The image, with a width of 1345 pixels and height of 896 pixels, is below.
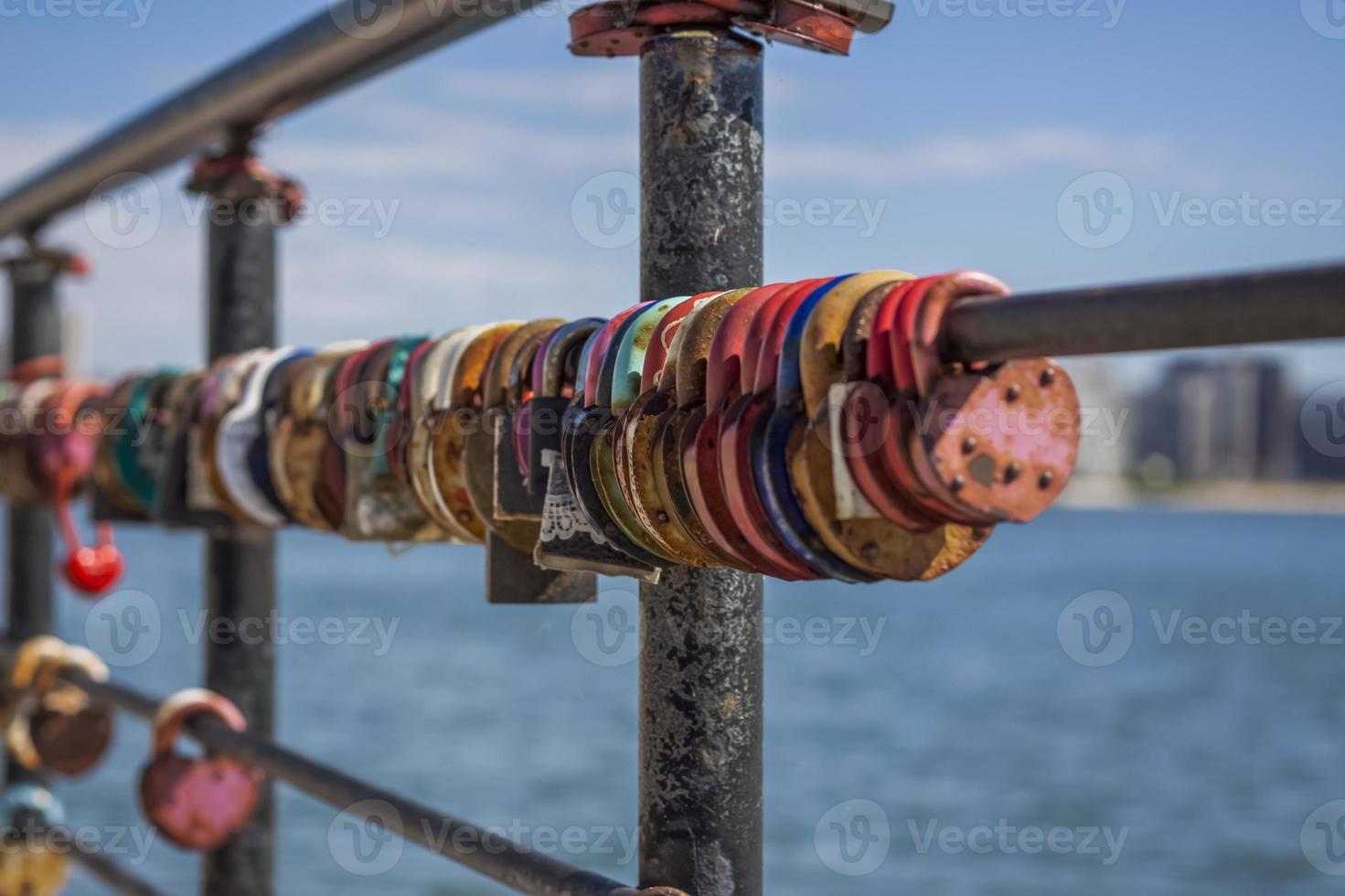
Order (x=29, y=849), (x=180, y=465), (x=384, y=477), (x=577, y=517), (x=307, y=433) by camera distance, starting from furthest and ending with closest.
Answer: (x=29, y=849) → (x=180, y=465) → (x=307, y=433) → (x=384, y=477) → (x=577, y=517)

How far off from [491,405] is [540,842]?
21.3 metres

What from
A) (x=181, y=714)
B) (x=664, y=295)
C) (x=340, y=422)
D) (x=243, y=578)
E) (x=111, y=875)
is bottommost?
(x=111, y=875)

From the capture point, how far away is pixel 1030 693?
4428cm

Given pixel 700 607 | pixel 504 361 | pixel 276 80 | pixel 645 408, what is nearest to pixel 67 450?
pixel 276 80

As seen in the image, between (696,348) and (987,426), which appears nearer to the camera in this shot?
(987,426)

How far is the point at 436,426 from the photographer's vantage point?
166 cm

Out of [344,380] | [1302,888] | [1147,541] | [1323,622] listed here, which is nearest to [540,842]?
[1302,888]

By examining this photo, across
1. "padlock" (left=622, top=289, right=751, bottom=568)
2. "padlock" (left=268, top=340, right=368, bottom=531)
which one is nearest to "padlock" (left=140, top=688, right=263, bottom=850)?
"padlock" (left=268, top=340, right=368, bottom=531)

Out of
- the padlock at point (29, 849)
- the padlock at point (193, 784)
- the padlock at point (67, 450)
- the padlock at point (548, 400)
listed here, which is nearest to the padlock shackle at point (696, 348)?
the padlock at point (548, 400)

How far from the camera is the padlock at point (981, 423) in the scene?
3.25ft

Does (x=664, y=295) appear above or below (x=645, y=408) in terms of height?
above

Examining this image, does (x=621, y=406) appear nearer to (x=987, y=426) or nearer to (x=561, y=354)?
(x=561, y=354)

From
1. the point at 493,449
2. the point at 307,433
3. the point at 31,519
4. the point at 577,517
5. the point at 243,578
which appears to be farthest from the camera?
the point at 31,519

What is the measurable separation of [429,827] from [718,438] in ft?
2.45
